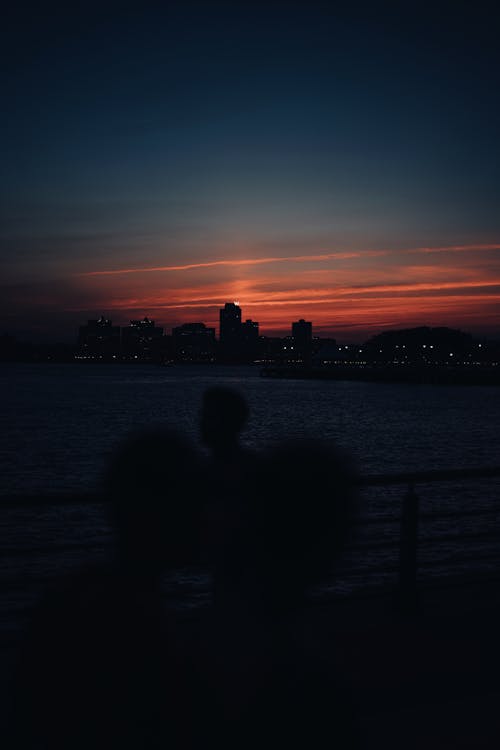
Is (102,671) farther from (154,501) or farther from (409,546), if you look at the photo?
(409,546)

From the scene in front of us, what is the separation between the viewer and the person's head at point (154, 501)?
1.35m

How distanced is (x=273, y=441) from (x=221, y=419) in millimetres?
1487

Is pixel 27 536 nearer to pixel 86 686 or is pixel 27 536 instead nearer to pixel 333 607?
pixel 333 607

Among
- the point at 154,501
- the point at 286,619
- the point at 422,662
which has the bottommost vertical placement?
the point at 422,662

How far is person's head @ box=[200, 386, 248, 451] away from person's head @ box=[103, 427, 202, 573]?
5.05ft

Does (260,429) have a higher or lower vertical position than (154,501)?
lower

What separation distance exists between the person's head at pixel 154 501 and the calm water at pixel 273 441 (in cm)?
5

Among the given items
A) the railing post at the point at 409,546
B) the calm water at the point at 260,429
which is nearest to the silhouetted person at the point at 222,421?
the railing post at the point at 409,546

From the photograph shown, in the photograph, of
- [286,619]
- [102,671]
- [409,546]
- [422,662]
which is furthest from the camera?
[409,546]

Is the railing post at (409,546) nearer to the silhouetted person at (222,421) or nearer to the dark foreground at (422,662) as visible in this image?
the dark foreground at (422,662)

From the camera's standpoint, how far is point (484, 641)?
4859 mm

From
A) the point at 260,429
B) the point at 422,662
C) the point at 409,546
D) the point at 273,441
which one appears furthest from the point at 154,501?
the point at 260,429

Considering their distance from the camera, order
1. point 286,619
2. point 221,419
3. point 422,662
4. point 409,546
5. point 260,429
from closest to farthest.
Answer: point 286,619
point 221,419
point 422,662
point 409,546
point 260,429

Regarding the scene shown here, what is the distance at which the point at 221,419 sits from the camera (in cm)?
299
